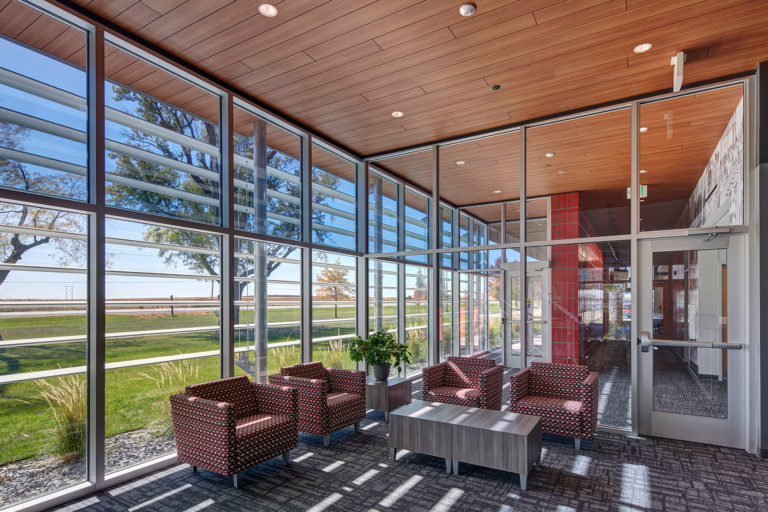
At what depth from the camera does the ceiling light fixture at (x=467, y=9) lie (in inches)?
131

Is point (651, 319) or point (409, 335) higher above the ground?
point (651, 319)

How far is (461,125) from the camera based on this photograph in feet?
19.1

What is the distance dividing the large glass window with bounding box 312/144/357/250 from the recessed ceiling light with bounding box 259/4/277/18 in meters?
2.73

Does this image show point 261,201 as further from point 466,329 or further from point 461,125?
point 466,329

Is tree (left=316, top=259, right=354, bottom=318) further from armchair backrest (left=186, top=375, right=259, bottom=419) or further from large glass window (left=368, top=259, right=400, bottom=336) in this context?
armchair backrest (left=186, top=375, right=259, bottom=419)

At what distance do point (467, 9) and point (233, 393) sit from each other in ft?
12.9

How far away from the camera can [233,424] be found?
3.49 m

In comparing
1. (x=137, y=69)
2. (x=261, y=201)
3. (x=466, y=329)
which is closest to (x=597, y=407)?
(x=466, y=329)

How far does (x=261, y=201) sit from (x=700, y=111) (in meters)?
5.07

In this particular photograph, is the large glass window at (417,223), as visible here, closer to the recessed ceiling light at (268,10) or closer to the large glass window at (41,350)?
the recessed ceiling light at (268,10)

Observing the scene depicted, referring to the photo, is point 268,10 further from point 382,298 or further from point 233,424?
point 382,298

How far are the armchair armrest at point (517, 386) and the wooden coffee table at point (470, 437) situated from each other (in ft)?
1.88

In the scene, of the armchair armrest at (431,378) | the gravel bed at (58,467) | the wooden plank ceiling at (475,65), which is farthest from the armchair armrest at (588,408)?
the gravel bed at (58,467)

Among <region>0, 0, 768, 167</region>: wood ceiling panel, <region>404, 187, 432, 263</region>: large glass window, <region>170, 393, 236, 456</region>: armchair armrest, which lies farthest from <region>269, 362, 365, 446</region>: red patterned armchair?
<region>0, 0, 768, 167</region>: wood ceiling panel
